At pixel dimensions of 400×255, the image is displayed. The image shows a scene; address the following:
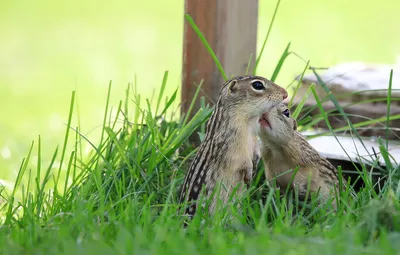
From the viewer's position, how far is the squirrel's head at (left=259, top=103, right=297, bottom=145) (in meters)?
4.91

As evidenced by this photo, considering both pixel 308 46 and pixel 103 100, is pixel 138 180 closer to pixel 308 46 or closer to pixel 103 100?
pixel 103 100

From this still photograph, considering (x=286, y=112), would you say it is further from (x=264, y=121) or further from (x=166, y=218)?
(x=166, y=218)

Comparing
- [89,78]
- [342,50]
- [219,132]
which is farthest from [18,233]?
[342,50]

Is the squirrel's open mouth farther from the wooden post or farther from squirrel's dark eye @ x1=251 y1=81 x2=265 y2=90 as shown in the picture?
the wooden post

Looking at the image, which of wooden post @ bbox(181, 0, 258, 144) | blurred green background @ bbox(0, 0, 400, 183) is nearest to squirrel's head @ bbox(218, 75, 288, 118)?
wooden post @ bbox(181, 0, 258, 144)

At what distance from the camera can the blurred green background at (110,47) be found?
358 inches

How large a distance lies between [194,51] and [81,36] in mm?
6254

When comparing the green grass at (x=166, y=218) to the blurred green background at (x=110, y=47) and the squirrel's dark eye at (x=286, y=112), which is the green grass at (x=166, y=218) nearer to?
the squirrel's dark eye at (x=286, y=112)

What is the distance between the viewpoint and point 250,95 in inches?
190

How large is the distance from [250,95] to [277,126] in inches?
9.2

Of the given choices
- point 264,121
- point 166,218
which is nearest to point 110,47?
point 264,121

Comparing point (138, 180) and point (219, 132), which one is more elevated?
point (219, 132)

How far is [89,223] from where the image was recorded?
385cm

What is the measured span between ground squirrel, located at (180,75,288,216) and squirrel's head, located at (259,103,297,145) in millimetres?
50
